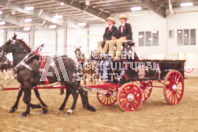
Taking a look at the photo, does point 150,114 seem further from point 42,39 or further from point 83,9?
point 42,39

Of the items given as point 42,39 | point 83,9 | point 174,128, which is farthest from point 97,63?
point 42,39

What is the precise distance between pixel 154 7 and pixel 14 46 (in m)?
16.7

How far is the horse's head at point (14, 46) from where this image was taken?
5.47 metres

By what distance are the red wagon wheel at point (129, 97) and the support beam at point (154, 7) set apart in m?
13.5

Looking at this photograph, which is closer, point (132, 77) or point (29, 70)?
point (29, 70)

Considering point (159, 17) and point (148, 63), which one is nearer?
point (148, 63)

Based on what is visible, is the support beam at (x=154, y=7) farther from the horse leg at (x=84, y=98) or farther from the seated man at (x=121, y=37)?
the horse leg at (x=84, y=98)

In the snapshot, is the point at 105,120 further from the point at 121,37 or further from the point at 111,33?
the point at 111,33

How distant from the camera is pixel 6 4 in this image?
19969mm

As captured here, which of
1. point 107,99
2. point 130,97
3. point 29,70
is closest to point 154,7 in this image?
point 107,99

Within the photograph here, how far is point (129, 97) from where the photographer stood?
19.4 ft

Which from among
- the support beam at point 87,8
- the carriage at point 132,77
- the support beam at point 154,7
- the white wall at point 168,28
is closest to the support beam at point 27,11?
the support beam at point 87,8

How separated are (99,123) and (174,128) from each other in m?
1.39

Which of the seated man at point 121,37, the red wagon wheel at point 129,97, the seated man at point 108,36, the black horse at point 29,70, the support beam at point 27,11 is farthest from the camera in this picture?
the support beam at point 27,11
